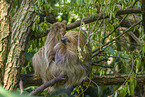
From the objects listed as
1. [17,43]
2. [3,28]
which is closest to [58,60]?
[17,43]

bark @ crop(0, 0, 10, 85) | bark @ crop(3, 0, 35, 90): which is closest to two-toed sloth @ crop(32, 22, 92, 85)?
bark @ crop(3, 0, 35, 90)

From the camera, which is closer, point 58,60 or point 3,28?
point 3,28

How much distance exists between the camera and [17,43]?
3.28m

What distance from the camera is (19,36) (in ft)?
10.9

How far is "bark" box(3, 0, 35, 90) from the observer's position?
3119mm

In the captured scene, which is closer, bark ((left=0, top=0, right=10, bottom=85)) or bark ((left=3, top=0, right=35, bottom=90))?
bark ((left=0, top=0, right=10, bottom=85))

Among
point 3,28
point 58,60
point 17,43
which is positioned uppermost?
point 3,28

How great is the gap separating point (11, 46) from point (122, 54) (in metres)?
2.82

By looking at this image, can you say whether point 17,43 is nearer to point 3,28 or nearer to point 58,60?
point 3,28

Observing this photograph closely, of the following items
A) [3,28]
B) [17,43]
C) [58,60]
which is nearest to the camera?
[3,28]

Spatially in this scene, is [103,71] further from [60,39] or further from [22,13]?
[22,13]

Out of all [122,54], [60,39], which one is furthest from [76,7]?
[122,54]

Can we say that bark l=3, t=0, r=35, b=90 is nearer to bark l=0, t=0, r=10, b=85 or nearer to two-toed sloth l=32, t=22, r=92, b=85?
bark l=0, t=0, r=10, b=85

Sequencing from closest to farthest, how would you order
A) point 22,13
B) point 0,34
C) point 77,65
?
point 0,34 < point 22,13 < point 77,65
